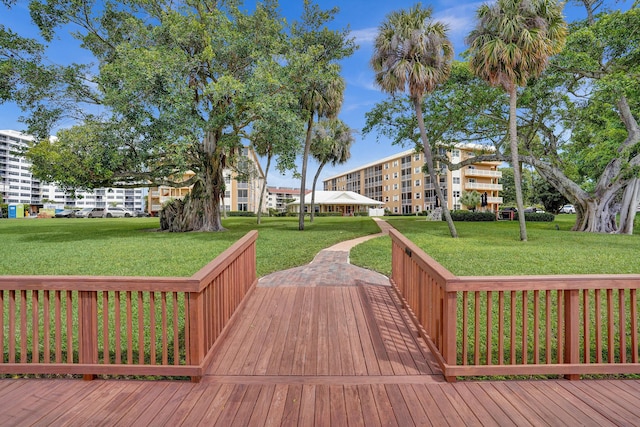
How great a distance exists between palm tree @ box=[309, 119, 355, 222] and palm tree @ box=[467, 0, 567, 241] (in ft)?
54.0

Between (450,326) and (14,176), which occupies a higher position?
(14,176)

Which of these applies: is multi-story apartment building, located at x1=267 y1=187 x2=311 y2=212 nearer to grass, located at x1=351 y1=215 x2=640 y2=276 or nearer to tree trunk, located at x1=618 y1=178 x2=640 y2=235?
tree trunk, located at x1=618 y1=178 x2=640 y2=235

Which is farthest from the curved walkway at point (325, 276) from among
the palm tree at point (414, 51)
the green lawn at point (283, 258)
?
the palm tree at point (414, 51)

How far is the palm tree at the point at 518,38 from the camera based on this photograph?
37.1 ft

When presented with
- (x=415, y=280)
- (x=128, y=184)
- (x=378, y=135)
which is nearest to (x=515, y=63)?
(x=378, y=135)

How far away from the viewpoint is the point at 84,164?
13.5 m

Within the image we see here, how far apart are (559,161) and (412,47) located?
12.2 meters

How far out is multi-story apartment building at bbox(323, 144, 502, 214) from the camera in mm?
48406

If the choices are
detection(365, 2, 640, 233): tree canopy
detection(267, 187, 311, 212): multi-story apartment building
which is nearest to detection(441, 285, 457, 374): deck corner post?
detection(365, 2, 640, 233): tree canopy

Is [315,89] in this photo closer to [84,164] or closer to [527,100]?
[527,100]

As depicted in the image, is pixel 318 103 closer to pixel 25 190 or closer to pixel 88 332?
pixel 88 332

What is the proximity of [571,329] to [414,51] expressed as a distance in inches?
490

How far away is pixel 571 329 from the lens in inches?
109

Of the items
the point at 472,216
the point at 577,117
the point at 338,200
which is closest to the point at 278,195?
the point at 338,200
